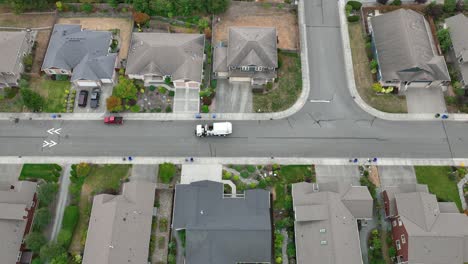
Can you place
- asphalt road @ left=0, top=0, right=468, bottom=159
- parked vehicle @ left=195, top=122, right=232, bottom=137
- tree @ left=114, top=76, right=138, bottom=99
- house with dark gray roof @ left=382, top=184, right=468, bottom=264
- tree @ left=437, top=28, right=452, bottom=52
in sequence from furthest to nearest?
tree @ left=437, top=28, right=452, bottom=52
tree @ left=114, top=76, right=138, bottom=99
parked vehicle @ left=195, top=122, right=232, bottom=137
asphalt road @ left=0, top=0, right=468, bottom=159
house with dark gray roof @ left=382, top=184, right=468, bottom=264

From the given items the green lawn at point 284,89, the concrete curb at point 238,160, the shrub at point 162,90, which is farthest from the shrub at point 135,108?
the green lawn at point 284,89

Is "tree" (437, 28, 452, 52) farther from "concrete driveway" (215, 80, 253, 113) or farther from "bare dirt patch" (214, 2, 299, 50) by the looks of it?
"concrete driveway" (215, 80, 253, 113)

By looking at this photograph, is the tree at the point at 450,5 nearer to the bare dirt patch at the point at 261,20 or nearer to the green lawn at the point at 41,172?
the bare dirt patch at the point at 261,20

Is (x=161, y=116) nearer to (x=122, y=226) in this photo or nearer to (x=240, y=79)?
(x=240, y=79)

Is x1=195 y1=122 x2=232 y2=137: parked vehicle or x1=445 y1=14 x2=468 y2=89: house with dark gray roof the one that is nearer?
x1=195 y1=122 x2=232 y2=137: parked vehicle

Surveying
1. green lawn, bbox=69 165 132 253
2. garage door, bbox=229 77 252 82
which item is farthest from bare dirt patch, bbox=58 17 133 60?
green lawn, bbox=69 165 132 253

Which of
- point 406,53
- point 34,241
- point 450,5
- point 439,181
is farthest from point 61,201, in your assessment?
point 450,5

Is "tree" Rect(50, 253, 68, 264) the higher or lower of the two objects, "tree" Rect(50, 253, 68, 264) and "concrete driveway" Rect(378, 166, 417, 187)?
the lower
